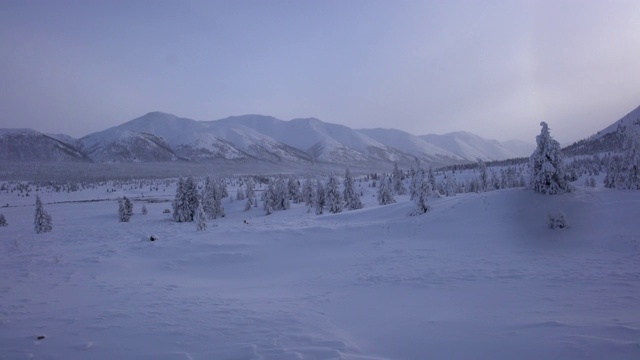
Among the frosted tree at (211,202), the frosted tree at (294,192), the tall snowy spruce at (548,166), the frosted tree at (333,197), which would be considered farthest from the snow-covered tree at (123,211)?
the tall snowy spruce at (548,166)

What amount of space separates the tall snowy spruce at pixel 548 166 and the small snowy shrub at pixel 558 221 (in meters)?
3.68

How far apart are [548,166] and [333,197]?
33.7m

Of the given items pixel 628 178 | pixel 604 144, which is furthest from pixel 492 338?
pixel 604 144

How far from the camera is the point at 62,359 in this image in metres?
6.33

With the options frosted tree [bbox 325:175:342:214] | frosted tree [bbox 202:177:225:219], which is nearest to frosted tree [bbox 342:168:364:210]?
frosted tree [bbox 325:175:342:214]

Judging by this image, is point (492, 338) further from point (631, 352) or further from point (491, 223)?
point (491, 223)

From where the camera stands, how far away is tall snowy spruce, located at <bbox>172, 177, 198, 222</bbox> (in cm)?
4919

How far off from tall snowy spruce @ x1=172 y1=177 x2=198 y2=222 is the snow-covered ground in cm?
2764

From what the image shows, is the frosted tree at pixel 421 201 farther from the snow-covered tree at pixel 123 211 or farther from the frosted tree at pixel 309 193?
the snow-covered tree at pixel 123 211

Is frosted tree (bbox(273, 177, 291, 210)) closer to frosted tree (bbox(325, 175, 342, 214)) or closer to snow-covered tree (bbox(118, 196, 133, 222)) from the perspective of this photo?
frosted tree (bbox(325, 175, 342, 214))

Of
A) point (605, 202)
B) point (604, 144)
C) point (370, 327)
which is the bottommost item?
point (370, 327)

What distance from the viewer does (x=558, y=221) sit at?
17.6 m

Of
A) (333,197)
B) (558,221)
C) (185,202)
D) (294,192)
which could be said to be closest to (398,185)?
(294,192)

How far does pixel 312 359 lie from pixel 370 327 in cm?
244
